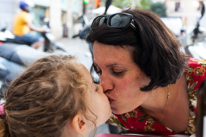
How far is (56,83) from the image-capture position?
1060 mm

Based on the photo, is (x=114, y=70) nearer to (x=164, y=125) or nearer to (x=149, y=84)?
(x=149, y=84)

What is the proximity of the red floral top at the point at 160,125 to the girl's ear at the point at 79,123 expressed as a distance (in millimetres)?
652

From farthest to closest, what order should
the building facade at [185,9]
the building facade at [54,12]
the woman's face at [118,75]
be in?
the building facade at [185,9] → the building facade at [54,12] → the woman's face at [118,75]

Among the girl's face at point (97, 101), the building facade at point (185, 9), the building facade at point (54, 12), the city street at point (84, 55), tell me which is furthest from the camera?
the building facade at point (185, 9)

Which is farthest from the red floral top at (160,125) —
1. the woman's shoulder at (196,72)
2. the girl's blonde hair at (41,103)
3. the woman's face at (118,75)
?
the girl's blonde hair at (41,103)

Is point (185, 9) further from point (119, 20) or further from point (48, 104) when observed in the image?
point (48, 104)

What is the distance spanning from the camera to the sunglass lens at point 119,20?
1.34 metres

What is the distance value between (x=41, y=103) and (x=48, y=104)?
32 mm

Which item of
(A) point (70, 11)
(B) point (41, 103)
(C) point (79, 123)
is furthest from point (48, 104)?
(A) point (70, 11)

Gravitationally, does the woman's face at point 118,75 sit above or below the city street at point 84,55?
above

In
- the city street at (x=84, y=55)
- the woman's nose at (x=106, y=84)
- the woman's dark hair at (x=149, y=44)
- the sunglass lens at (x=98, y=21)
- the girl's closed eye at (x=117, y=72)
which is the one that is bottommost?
the city street at (x=84, y=55)

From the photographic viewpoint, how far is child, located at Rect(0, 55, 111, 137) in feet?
3.35

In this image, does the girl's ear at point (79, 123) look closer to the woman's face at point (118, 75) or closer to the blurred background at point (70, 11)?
the woman's face at point (118, 75)

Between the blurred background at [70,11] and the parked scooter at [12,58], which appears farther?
the blurred background at [70,11]
